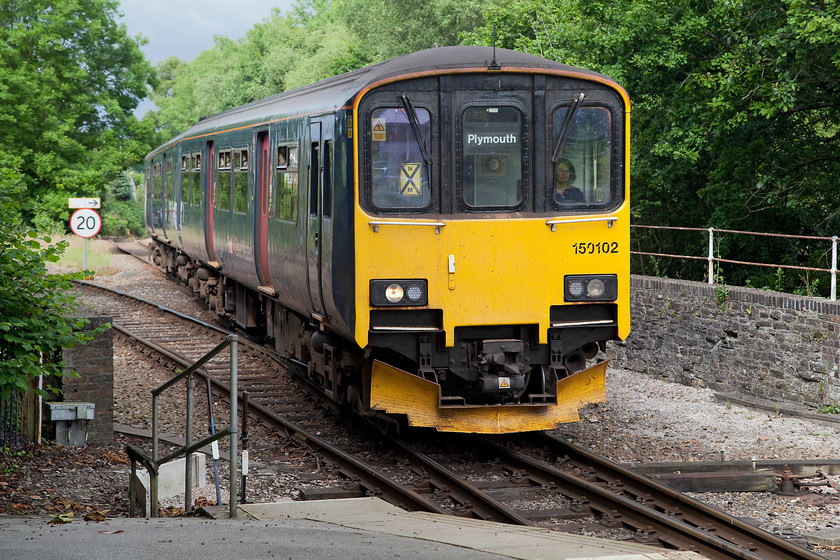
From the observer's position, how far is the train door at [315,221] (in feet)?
31.1

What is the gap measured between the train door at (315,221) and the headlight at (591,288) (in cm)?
219

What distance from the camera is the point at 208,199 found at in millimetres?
16500

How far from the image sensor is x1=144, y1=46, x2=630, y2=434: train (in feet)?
28.3

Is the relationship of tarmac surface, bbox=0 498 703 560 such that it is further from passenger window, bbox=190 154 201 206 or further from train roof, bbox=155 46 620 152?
passenger window, bbox=190 154 201 206

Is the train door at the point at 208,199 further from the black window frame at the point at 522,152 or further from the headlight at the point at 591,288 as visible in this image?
Answer: the headlight at the point at 591,288

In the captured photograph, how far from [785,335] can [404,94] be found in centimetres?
591

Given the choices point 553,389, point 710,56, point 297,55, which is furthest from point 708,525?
point 297,55

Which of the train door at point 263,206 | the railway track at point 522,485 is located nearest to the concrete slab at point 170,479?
the railway track at point 522,485

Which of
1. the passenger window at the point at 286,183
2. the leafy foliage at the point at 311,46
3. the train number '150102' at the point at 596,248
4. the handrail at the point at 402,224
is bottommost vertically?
the train number '150102' at the point at 596,248

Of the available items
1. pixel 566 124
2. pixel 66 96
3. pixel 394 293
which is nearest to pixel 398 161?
pixel 394 293

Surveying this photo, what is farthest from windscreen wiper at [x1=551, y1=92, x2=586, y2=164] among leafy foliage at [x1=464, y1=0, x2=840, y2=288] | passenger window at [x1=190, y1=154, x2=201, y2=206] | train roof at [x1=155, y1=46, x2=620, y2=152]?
passenger window at [x1=190, y1=154, x2=201, y2=206]

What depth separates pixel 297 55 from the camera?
57.1 m

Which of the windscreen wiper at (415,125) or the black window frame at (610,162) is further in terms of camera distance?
the black window frame at (610,162)

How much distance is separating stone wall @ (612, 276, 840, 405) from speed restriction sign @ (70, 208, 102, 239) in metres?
13.2
